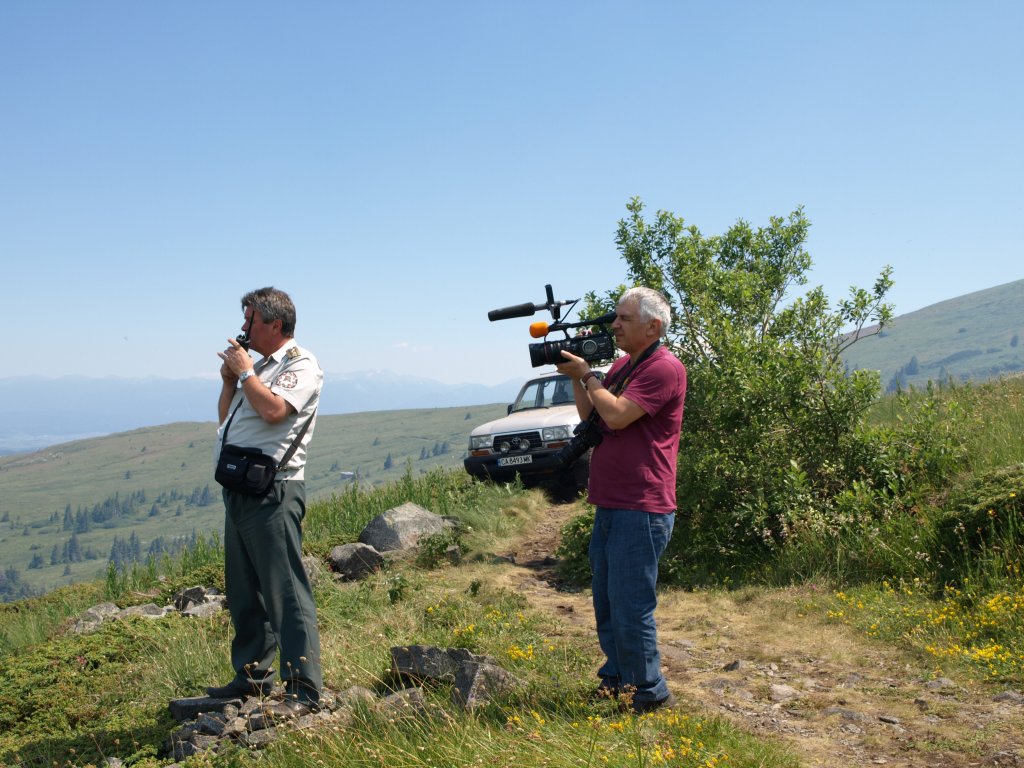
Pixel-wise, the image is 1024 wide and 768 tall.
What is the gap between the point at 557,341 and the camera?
4254 millimetres

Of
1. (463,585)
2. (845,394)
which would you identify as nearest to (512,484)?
(463,585)

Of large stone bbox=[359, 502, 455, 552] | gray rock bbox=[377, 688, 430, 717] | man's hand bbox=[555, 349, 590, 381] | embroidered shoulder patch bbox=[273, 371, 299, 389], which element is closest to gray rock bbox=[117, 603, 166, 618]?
large stone bbox=[359, 502, 455, 552]

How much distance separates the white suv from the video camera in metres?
6.99

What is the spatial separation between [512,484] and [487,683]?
773cm

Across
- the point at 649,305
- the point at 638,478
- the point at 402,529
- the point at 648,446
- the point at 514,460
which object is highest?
the point at 649,305

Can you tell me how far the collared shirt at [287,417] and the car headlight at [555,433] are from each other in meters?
7.29

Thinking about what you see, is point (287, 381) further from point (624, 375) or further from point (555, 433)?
point (555, 433)

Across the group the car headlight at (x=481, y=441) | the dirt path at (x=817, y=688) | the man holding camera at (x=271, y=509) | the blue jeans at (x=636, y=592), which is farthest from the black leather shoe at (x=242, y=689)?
the car headlight at (x=481, y=441)

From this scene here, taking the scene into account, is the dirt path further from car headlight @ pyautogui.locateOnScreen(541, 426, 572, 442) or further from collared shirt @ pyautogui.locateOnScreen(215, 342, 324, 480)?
car headlight @ pyautogui.locateOnScreen(541, 426, 572, 442)

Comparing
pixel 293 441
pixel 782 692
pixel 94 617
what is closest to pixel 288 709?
pixel 293 441

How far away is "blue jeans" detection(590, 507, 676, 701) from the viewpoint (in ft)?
13.1

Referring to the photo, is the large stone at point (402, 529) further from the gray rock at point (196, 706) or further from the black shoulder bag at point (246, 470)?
the black shoulder bag at point (246, 470)

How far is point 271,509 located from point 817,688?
3236mm

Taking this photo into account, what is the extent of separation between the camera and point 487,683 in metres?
4.20
